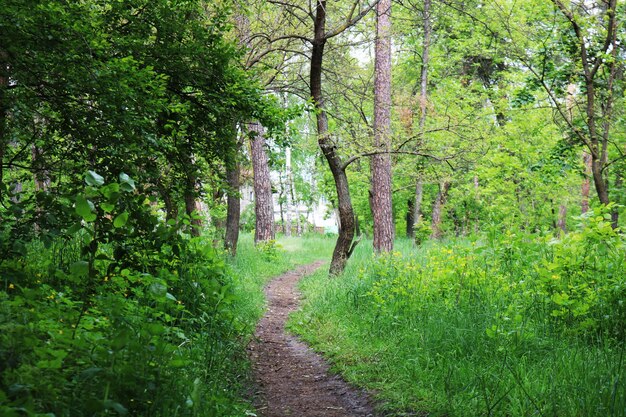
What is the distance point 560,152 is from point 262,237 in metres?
10.5

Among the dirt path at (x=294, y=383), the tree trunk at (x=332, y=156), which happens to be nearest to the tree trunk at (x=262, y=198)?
the tree trunk at (x=332, y=156)

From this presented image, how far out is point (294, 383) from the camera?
605cm

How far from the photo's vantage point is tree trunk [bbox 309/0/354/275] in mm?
10673

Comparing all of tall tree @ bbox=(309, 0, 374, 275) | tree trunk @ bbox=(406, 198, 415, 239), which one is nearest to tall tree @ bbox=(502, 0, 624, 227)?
tall tree @ bbox=(309, 0, 374, 275)

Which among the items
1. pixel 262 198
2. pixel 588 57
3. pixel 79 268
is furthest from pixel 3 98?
pixel 262 198

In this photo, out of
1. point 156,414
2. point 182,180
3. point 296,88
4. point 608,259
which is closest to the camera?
point 156,414

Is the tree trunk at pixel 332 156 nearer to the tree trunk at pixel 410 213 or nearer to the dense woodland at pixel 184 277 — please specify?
the dense woodland at pixel 184 277

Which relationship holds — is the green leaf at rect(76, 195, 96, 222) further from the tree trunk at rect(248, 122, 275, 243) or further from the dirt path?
the tree trunk at rect(248, 122, 275, 243)

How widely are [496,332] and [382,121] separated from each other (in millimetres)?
8187

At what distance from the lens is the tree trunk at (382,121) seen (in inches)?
507

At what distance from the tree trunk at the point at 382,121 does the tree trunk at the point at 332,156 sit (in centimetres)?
125

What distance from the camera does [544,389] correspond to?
436 centimetres

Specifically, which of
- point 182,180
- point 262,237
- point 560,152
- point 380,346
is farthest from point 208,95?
point 262,237

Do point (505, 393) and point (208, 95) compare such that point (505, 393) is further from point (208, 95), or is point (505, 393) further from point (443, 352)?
point (208, 95)
